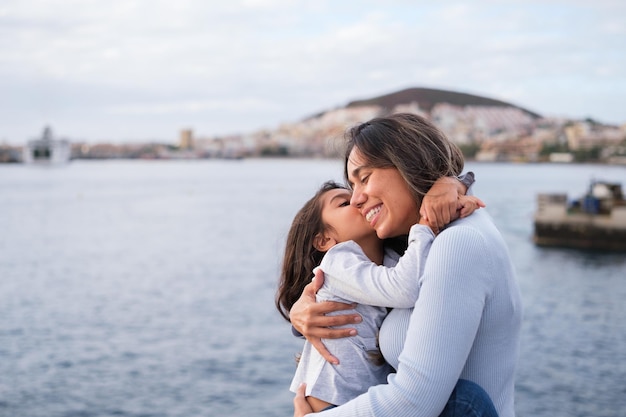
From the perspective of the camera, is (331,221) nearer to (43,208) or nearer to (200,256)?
(200,256)

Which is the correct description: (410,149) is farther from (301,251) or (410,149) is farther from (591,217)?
(591,217)

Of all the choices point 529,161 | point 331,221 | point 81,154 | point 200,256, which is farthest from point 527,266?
point 81,154

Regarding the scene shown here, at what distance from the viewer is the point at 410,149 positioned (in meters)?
1.61

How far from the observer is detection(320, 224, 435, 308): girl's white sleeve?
150cm

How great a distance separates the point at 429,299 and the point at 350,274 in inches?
11.2

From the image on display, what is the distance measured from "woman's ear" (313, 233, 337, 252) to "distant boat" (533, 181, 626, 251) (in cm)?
2627

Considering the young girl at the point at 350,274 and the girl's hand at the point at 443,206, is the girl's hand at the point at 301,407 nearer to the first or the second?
the young girl at the point at 350,274

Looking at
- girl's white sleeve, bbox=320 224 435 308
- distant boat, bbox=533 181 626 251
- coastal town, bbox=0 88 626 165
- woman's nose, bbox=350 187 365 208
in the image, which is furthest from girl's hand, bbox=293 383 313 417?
coastal town, bbox=0 88 626 165

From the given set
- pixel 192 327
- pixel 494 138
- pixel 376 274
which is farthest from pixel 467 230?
pixel 494 138

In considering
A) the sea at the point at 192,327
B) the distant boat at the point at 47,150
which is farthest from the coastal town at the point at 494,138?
the sea at the point at 192,327

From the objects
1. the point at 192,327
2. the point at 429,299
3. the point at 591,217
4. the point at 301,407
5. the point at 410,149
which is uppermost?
the point at 410,149

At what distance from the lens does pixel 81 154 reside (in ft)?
523

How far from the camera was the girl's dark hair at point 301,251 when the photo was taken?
1920 millimetres

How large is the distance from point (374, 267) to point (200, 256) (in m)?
28.2
